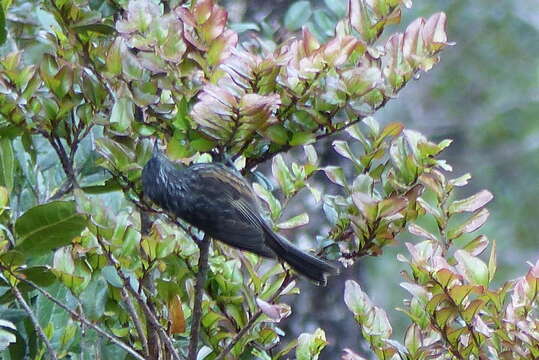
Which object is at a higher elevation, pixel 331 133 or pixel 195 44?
pixel 195 44

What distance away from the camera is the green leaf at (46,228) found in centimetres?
210

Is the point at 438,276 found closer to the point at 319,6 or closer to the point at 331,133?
the point at 331,133

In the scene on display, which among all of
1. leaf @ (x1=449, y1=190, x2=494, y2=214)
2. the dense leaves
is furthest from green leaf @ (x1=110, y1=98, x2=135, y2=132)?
leaf @ (x1=449, y1=190, x2=494, y2=214)

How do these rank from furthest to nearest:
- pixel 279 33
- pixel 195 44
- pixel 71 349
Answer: pixel 279 33 < pixel 71 349 < pixel 195 44

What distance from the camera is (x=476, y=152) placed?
7293mm

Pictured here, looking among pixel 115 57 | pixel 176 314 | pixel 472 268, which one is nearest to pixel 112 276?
pixel 176 314

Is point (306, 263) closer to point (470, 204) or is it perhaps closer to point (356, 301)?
point (356, 301)

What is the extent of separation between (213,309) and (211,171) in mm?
379

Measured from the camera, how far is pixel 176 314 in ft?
6.85

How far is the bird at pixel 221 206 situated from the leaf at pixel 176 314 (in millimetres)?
225

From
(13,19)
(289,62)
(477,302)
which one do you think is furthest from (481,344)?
(13,19)

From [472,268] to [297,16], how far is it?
7.90 feet

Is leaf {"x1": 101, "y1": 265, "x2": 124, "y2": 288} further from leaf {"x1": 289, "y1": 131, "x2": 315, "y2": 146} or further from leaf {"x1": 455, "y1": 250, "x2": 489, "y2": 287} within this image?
leaf {"x1": 455, "y1": 250, "x2": 489, "y2": 287}

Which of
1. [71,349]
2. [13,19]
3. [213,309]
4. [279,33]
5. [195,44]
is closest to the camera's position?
[195,44]
